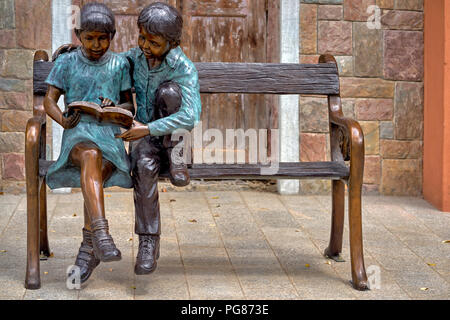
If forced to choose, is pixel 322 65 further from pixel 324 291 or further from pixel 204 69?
pixel 324 291

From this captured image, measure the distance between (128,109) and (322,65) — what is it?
117cm

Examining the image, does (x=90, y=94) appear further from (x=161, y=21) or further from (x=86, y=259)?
(x=86, y=259)

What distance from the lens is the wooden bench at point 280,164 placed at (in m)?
3.77

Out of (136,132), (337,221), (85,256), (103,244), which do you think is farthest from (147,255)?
(337,221)

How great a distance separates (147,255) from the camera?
11.9ft

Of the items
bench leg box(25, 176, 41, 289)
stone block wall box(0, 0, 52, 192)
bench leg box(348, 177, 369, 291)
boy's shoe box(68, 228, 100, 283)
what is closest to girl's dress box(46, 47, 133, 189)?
bench leg box(25, 176, 41, 289)

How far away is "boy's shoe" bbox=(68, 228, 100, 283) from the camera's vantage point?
3.79m

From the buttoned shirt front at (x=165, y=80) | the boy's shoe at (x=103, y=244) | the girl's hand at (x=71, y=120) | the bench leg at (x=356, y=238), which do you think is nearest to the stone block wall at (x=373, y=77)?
the bench leg at (x=356, y=238)

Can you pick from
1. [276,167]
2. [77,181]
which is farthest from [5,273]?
[276,167]

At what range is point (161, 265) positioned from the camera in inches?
166

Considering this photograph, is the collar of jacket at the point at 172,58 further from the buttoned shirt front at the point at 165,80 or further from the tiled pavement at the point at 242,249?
the tiled pavement at the point at 242,249

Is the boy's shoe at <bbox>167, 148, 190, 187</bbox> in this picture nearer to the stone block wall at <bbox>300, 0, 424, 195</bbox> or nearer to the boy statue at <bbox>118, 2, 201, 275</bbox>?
the boy statue at <bbox>118, 2, 201, 275</bbox>

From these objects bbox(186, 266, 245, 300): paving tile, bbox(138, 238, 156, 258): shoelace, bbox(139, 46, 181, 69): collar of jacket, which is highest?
bbox(139, 46, 181, 69): collar of jacket

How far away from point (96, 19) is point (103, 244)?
1003 mm
